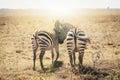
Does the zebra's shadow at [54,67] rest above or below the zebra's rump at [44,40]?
below

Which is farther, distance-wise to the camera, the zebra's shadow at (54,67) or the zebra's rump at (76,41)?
the zebra's shadow at (54,67)

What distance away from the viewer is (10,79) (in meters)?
11.6

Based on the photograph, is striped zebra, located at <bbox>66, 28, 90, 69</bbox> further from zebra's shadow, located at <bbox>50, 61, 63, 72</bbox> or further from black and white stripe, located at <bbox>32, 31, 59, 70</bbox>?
black and white stripe, located at <bbox>32, 31, 59, 70</bbox>

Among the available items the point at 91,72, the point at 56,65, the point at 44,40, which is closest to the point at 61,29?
the point at 44,40

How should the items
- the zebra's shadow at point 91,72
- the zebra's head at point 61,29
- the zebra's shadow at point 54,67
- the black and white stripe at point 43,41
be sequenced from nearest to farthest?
the zebra's shadow at point 91,72 < the zebra's shadow at point 54,67 < the black and white stripe at point 43,41 < the zebra's head at point 61,29

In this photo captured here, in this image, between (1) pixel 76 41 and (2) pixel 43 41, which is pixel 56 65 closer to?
(2) pixel 43 41

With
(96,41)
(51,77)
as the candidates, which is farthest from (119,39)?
(51,77)

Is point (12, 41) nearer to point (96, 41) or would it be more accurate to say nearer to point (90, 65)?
point (96, 41)

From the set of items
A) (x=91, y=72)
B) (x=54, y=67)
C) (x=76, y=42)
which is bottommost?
(x=91, y=72)

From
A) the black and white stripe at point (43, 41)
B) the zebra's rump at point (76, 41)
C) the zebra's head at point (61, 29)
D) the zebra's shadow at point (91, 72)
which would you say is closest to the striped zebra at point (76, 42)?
the zebra's rump at point (76, 41)

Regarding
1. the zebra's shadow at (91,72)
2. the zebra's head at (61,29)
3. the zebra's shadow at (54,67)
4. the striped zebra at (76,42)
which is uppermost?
the zebra's head at (61,29)

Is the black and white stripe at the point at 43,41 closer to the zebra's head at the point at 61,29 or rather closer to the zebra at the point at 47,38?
the zebra at the point at 47,38

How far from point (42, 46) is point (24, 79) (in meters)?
2.25

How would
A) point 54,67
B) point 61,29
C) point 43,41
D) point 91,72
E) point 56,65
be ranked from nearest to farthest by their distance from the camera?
point 91,72 → point 43,41 → point 54,67 → point 56,65 → point 61,29
